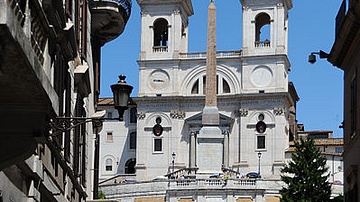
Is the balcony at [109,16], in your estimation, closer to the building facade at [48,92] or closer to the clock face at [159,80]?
the building facade at [48,92]

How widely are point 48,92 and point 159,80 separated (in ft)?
329

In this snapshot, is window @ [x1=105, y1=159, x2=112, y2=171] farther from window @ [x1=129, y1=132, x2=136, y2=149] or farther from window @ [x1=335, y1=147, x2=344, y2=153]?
window @ [x1=335, y1=147, x2=344, y2=153]

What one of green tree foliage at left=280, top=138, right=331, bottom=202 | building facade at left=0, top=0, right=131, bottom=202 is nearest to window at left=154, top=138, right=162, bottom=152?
green tree foliage at left=280, top=138, right=331, bottom=202

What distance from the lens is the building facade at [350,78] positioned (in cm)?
2644

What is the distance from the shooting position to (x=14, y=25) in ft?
33.2

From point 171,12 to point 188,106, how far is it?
1033 cm

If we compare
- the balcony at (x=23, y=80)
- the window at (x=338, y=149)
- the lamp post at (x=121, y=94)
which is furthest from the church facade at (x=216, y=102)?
the balcony at (x=23, y=80)

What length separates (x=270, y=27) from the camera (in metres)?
111

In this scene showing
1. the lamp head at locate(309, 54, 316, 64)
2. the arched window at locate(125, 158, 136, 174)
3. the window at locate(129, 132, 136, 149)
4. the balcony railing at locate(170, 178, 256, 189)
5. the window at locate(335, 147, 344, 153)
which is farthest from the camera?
the window at locate(335, 147, 344, 153)

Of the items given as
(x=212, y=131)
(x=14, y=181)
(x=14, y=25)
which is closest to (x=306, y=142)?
(x=212, y=131)

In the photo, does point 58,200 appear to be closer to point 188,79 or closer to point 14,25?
point 14,25

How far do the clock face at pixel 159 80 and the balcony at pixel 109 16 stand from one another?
76.7 m

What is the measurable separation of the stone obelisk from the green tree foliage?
26519 mm

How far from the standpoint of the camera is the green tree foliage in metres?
74.4
